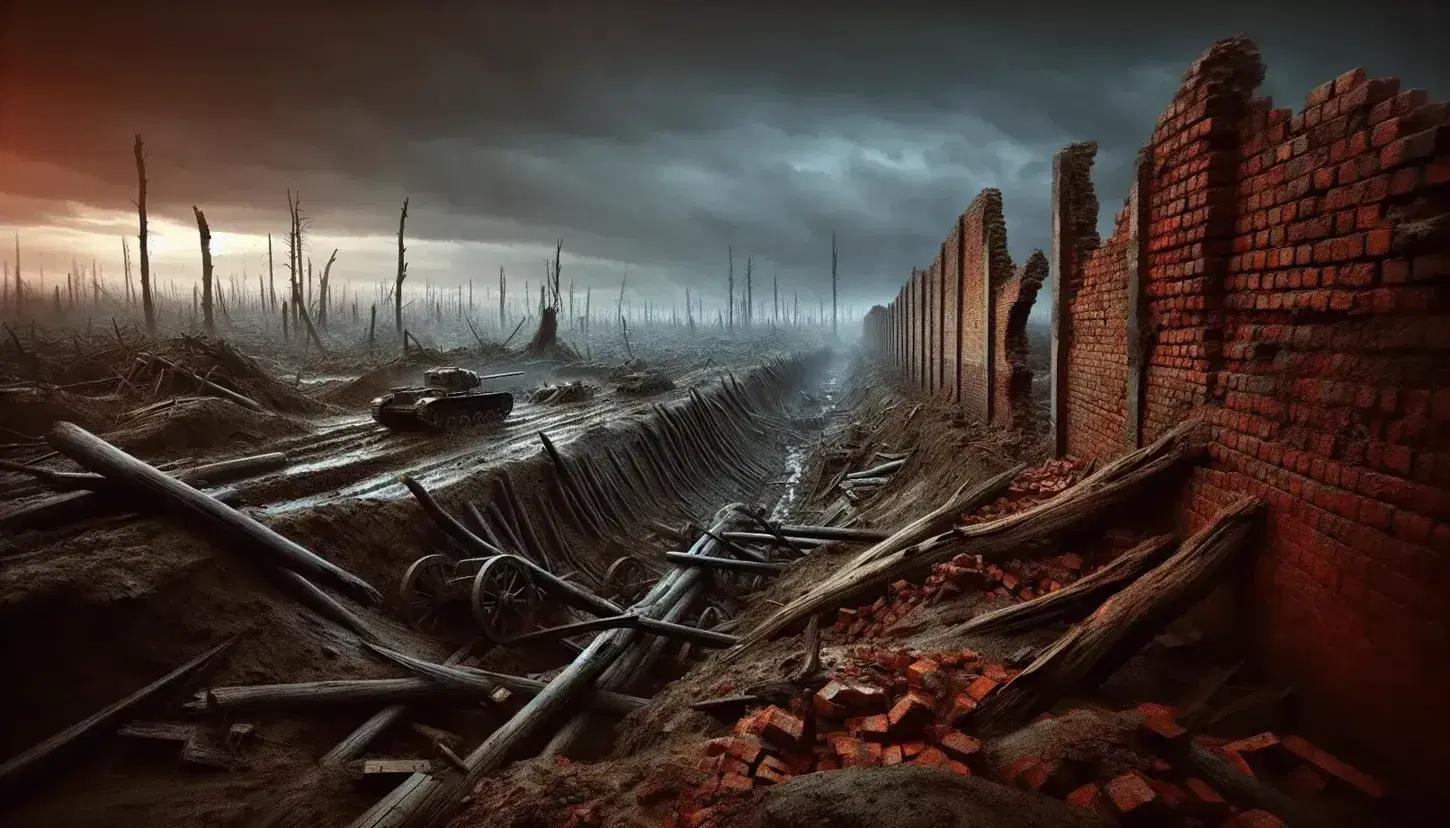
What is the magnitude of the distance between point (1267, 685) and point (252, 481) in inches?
460

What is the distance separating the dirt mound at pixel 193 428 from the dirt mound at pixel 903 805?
13337 mm

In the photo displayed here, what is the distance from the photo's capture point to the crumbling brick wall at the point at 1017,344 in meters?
10.3

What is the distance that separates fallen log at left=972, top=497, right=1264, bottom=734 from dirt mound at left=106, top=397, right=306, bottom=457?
14.0 meters

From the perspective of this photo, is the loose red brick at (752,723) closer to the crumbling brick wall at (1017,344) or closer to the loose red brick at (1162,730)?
the loose red brick at (1162,730)

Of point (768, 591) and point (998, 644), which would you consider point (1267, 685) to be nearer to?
point (998, 644)

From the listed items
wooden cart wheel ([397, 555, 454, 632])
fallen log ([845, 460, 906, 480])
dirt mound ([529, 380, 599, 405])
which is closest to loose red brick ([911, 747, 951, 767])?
wooden cart wheel ([397, 555, 454, 632])

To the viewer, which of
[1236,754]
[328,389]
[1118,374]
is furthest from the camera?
[328,389]

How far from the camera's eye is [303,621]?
6363 millimetres

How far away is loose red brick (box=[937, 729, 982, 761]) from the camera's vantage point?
3.09 metres

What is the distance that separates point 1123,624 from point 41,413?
17.3m

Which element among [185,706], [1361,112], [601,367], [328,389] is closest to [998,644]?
[1361,112]

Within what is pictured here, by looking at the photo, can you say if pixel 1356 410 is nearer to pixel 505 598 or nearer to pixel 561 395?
pixel 505 598

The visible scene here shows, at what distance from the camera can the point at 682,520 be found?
13.1 m

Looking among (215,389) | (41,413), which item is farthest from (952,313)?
(41,413)
